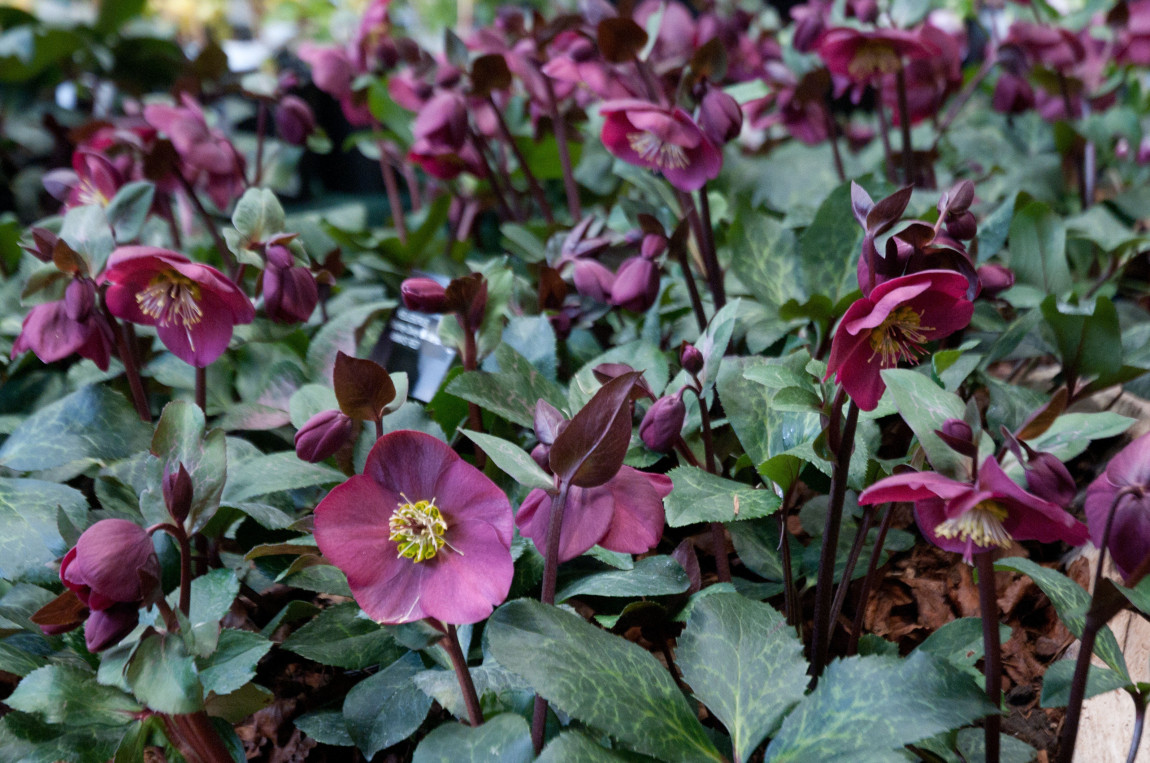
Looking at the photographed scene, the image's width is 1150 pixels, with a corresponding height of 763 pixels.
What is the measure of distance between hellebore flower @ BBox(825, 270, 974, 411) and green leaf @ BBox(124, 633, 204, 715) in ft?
1.30

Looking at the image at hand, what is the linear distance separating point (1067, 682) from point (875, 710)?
147 millimetres

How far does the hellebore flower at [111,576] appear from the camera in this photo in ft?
1.55

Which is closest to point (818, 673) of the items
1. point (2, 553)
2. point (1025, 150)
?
point (2, 553)

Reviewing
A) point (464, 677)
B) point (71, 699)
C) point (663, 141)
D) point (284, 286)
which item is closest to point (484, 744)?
point (464, 677)

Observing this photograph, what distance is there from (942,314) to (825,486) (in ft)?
0.77

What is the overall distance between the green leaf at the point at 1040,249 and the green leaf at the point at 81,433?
2.86ft

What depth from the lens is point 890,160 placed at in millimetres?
→ 1196

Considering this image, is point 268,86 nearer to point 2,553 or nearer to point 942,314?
point 2,553

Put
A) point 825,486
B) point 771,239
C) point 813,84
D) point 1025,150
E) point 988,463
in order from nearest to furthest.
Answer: point 988,463
point 825,486
point 771,239
point 813,84
point 1025,150

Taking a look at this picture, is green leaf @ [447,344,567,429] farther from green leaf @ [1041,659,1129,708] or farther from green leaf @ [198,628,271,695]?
green leaf @ [1041,659,1129,708]

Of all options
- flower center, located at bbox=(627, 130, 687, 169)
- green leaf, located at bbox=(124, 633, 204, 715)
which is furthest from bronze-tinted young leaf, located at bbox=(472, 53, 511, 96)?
green leaf, located at bbox=(124, 633, 204, 715)

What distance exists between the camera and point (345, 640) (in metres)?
0.63

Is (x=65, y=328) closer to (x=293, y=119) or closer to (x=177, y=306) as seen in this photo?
(x=177, y=306)

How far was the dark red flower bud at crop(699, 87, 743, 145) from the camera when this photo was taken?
31.6 inches
